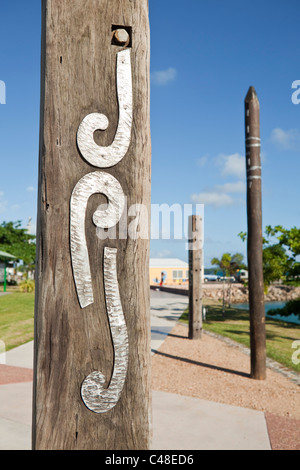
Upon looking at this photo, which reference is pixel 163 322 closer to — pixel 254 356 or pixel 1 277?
pixel 254 356

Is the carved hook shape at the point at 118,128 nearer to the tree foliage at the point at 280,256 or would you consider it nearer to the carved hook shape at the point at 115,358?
the carved hook shape at the point at 115,358

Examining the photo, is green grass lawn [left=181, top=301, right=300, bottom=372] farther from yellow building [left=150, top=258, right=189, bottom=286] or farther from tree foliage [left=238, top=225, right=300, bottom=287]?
yellow building [left=150, top=258, right=189, bottom=286]

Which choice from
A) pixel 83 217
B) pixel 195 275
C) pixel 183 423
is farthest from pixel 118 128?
pixel 195 275

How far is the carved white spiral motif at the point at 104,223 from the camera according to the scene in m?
1.64

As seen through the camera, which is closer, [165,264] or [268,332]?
[268,332]

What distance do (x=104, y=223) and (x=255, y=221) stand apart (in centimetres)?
535

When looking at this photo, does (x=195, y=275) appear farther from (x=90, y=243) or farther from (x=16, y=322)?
(x=90, y=243)

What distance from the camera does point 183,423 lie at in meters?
4.63

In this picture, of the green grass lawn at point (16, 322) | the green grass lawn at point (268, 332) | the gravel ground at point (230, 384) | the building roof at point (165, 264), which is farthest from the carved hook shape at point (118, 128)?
the building roof at point (165, 264)

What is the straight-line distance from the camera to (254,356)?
22.2 ft

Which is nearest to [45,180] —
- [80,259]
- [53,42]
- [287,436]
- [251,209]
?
[80,259]

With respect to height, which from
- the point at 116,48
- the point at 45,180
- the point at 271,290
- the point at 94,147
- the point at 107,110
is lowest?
the point at 271,290

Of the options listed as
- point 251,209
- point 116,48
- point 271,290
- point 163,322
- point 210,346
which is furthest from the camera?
point 271,290

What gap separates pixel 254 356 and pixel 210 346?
9.43 ft
